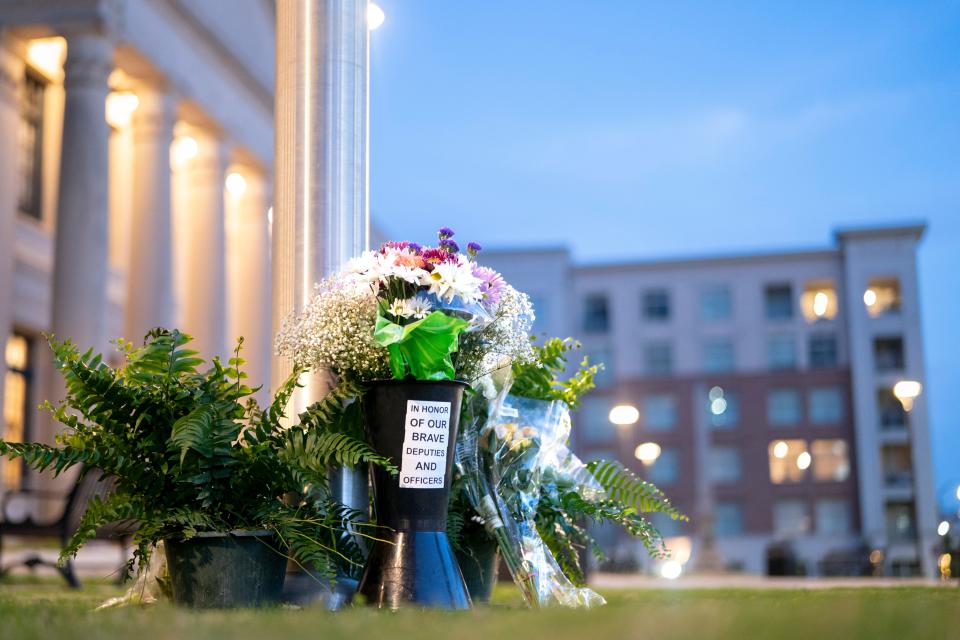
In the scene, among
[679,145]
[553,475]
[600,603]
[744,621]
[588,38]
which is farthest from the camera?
[679,145]

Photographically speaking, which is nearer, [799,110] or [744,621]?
[744,621]

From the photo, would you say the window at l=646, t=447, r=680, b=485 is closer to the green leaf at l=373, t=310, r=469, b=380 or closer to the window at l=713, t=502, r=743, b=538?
the window at l=713, t=502, r=743, b=538

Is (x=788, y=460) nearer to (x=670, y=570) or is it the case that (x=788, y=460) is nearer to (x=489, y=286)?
(x=670, y=570)

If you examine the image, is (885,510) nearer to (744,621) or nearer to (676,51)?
(744,621)

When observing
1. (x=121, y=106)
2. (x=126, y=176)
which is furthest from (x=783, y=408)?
(x=121, y=106)

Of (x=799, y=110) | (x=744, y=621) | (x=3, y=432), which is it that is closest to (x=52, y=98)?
(x=3, y=432)

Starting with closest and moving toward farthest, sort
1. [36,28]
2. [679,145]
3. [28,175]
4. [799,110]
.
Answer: [36,28] < [28,175] < [799,110] < [679,145]

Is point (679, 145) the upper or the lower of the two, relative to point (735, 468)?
upper

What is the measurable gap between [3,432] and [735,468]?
55103 mm

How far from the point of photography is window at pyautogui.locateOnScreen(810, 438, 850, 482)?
68625 millimetres

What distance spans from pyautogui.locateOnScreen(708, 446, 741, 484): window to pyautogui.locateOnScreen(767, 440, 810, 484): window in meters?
1.98

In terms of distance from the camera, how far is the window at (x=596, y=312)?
75.8 metres

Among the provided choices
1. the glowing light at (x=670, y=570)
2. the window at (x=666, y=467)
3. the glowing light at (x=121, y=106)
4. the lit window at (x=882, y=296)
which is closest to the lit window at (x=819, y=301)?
the lit window at (x=882, y=296)

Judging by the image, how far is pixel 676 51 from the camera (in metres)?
156
